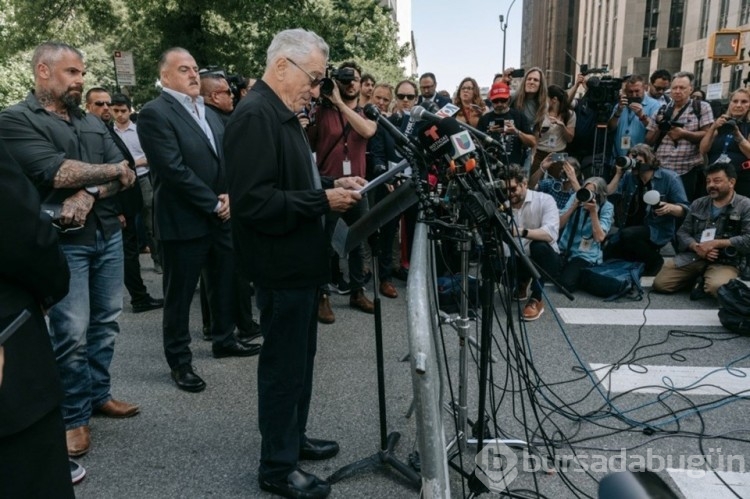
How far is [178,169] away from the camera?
3580 mm

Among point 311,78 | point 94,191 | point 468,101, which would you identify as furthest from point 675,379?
point 468,101

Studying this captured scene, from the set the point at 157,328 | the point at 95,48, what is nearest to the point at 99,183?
the point at 157,328

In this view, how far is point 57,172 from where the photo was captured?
2730mm

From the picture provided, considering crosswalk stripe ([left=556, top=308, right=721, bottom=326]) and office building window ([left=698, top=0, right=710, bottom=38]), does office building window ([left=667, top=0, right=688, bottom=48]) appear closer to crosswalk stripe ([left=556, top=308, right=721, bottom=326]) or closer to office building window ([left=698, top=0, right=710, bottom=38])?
office building window ([left=698, top=0, right=710, bottom=38])

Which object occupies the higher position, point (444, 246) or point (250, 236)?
point (250, 236)

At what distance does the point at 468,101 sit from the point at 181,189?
4.74 meters

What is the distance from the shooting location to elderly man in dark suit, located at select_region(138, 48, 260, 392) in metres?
3.58

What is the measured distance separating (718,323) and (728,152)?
9.45 ft

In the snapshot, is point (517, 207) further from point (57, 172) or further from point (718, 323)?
point (57, 172)

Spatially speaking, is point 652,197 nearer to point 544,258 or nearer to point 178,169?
point 544,258

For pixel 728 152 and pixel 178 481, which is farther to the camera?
pixel 728 152

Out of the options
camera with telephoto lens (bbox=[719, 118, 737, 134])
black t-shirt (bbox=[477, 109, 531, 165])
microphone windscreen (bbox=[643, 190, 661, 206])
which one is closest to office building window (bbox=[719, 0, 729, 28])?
camera with telephoto lens (bbox=[719, 118, 737, 134])

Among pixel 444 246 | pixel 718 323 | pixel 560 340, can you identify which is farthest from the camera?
pixel 718 323

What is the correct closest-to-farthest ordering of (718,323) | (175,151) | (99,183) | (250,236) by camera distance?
(250,236) → (99,183) → (175,151) → (718,323)
